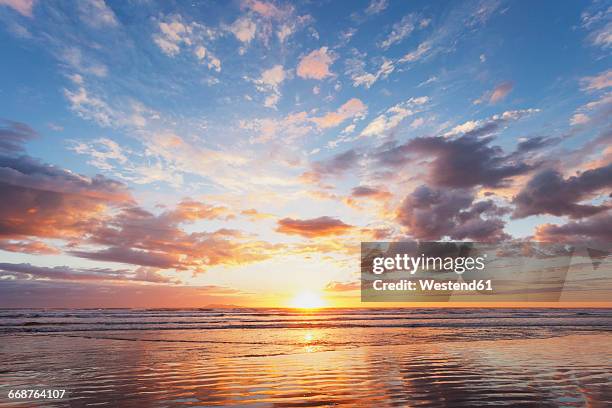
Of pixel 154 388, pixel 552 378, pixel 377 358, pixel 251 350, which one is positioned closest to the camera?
pixel 154 388

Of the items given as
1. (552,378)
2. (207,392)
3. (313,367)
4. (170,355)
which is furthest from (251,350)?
(552,378)

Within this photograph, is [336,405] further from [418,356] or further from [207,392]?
[418,356]

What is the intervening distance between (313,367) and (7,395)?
10532mm

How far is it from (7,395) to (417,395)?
12.7m

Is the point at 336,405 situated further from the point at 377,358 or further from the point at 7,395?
the point at 7,395

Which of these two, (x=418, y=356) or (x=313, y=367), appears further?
(x=418, y=356)

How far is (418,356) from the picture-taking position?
19203 millimetres

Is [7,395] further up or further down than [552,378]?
further down

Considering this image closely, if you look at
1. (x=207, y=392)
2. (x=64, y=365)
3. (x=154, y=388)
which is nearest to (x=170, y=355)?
(x=64, y=365)

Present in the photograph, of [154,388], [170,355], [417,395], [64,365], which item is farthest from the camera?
[170,355]

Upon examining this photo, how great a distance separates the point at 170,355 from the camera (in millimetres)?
20469

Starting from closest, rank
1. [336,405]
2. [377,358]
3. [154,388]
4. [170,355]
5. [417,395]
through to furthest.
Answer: [336,405], [417,395], [154,388], [377,358], [170,355]

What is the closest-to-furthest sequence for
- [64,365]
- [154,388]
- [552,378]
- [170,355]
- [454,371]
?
1. [154,388]
2. [552,378]
3. [454,371]
4. [64,365]
5. [170,355]

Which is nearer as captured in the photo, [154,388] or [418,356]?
[154,388]
